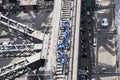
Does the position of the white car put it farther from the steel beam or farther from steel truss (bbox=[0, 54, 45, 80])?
steel truss (bbox=[0, 54, 45, 80])

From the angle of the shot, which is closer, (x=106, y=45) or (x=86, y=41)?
(x=86, y=41)

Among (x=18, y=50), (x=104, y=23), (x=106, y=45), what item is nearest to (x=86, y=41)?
(x=106, y=45)

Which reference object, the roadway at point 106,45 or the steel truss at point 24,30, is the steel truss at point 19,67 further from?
the roadway at point 106,45

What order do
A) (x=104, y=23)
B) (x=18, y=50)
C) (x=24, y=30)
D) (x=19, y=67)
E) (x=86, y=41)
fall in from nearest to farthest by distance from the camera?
1. (x=19, y=67)
2. (x=18, y=50)
3. (x=24, y=30)
4. (x=86, y=41)
5. (x=104, y=23)

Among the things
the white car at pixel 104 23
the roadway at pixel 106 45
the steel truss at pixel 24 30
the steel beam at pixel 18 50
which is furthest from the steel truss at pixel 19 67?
the white car at pixel 104 23

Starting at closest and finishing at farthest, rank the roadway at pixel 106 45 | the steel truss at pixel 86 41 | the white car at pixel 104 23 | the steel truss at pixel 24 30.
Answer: the steel truss at pixel 86 41
the steel truss at pixel 24 30
the roadway at pixel 106 45
the white car at pixel 104 23

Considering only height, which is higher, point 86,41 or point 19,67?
point 86,41

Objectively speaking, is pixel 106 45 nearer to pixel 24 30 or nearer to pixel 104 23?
pixel 104 23

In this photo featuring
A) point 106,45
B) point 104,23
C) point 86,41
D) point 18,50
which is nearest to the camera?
point 18,50

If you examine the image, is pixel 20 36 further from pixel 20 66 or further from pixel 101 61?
pixel 101 61

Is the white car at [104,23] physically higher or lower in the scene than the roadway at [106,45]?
higher

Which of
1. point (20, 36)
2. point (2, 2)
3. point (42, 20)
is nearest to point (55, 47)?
point (20, 36)
